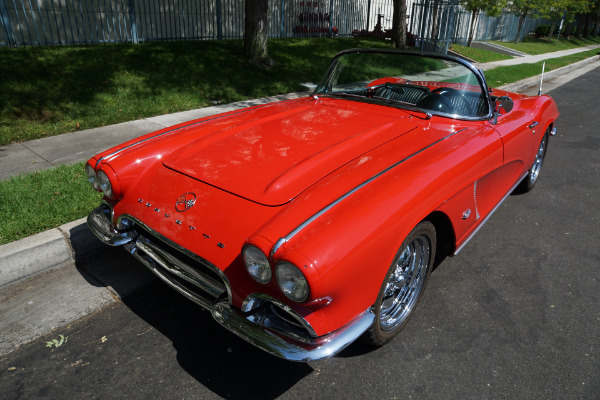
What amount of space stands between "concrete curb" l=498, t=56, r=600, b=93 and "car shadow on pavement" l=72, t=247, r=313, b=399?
9.32 metres

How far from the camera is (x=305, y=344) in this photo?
1.90m

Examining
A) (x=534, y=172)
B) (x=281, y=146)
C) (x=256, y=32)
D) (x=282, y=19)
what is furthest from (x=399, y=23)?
(x=281, y=146)

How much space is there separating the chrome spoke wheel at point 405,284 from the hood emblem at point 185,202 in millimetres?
1177

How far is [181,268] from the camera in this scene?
2332mm

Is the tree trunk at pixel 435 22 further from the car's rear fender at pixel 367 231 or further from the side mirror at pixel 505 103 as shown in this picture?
the car's rear fender at pixel 367 231

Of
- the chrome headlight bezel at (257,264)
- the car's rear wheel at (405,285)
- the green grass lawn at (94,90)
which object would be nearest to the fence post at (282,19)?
the green grass lawn at (94,90)

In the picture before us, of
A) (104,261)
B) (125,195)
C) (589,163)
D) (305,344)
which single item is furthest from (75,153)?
(589,163)

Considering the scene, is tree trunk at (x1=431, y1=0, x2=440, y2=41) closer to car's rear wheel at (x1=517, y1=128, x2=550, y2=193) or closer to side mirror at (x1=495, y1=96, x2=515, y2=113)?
car's rear wheel at (x1=517, y1=128, x2=550, y2=193)

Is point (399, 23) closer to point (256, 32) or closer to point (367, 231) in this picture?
point (256, 32)

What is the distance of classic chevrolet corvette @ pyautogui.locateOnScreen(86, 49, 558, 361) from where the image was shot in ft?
6.30

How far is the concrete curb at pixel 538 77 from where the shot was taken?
10.2 meters

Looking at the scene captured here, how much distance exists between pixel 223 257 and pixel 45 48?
8.07 meters

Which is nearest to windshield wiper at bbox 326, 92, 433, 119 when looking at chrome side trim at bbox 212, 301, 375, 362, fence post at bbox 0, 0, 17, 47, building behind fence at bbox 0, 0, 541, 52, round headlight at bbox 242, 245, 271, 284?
chrome side trim at bbox 212, 301, 375, 362

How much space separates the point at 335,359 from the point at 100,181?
1814 mm
